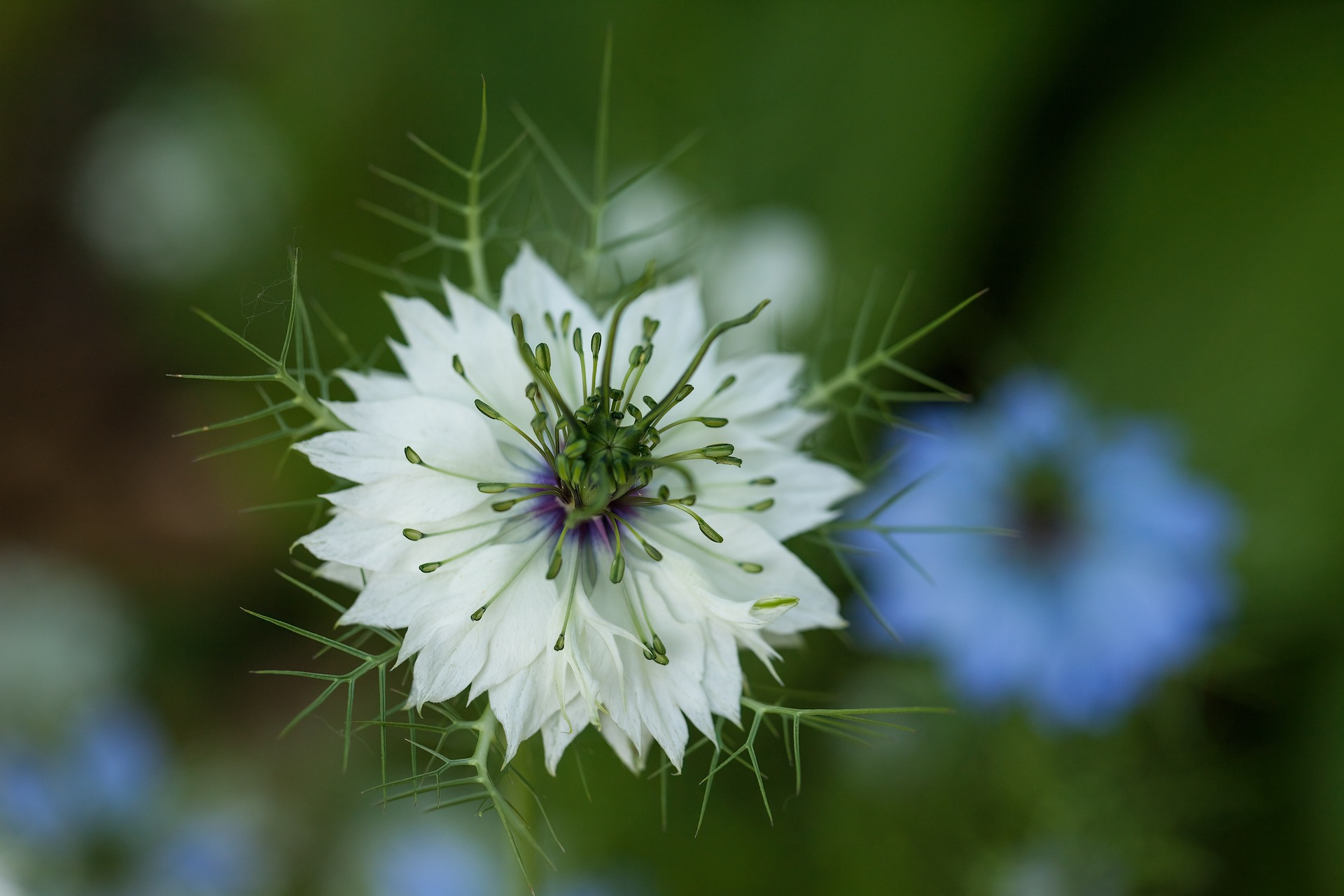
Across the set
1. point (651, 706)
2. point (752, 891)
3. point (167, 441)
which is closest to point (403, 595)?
point (651, 706)

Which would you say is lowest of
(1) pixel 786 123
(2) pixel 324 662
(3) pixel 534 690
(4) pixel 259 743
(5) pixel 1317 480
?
(4) pixel 259 743

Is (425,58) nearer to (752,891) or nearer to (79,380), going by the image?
(79,380)

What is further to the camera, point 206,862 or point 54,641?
point 54,641

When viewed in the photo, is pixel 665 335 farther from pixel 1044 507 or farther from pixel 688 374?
pixel 1044 507

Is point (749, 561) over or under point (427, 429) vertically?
under

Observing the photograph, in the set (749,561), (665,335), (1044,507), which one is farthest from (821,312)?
(749,561)
